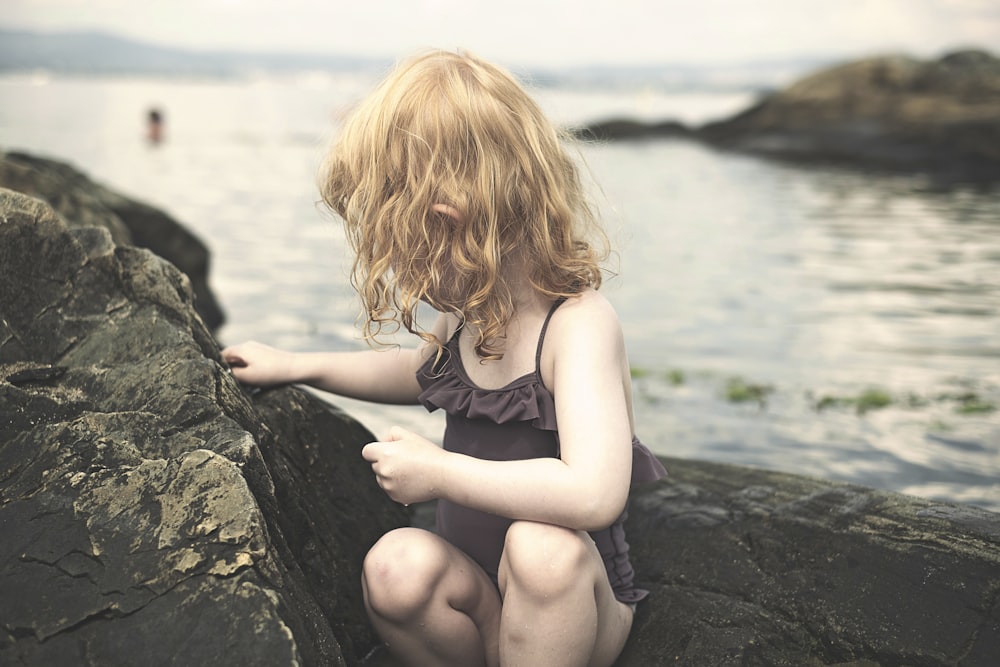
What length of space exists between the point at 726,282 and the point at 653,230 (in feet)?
13.2

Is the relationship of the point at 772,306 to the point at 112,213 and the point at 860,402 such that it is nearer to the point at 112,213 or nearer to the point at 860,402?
the point at 860,402

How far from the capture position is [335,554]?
107 inches

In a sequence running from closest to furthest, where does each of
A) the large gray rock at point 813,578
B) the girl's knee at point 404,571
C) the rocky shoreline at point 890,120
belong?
the girl's knee at point 404,571 → the large gray rock at point 813,578 → the rocky shoreline at point 890,120

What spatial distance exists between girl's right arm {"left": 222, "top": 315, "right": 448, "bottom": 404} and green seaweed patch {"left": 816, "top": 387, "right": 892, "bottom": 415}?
3691 millimetres

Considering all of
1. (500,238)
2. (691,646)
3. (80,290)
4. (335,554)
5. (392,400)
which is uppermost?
(500,238)

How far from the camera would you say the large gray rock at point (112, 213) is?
5.17 metres

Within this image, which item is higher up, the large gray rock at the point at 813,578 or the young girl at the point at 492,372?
→ the young girl at the point at 492,372

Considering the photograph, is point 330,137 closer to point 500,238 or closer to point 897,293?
point 500,238

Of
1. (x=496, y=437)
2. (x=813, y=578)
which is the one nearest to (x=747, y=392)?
(x=813, y=578)

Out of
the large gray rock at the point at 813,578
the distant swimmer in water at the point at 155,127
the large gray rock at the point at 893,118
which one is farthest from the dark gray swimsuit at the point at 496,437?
the distant swimmer in water at the point at 155,127

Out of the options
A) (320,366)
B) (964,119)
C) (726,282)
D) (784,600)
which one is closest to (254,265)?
(726,282)

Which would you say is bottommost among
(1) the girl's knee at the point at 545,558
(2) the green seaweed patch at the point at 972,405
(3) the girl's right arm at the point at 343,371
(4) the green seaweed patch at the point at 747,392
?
(4) the green seaweed patch at the point at 747,392

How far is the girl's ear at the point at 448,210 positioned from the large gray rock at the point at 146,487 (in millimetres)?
682

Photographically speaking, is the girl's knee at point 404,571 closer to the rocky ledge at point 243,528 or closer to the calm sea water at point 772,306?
the rocky ledge at point 243,528
